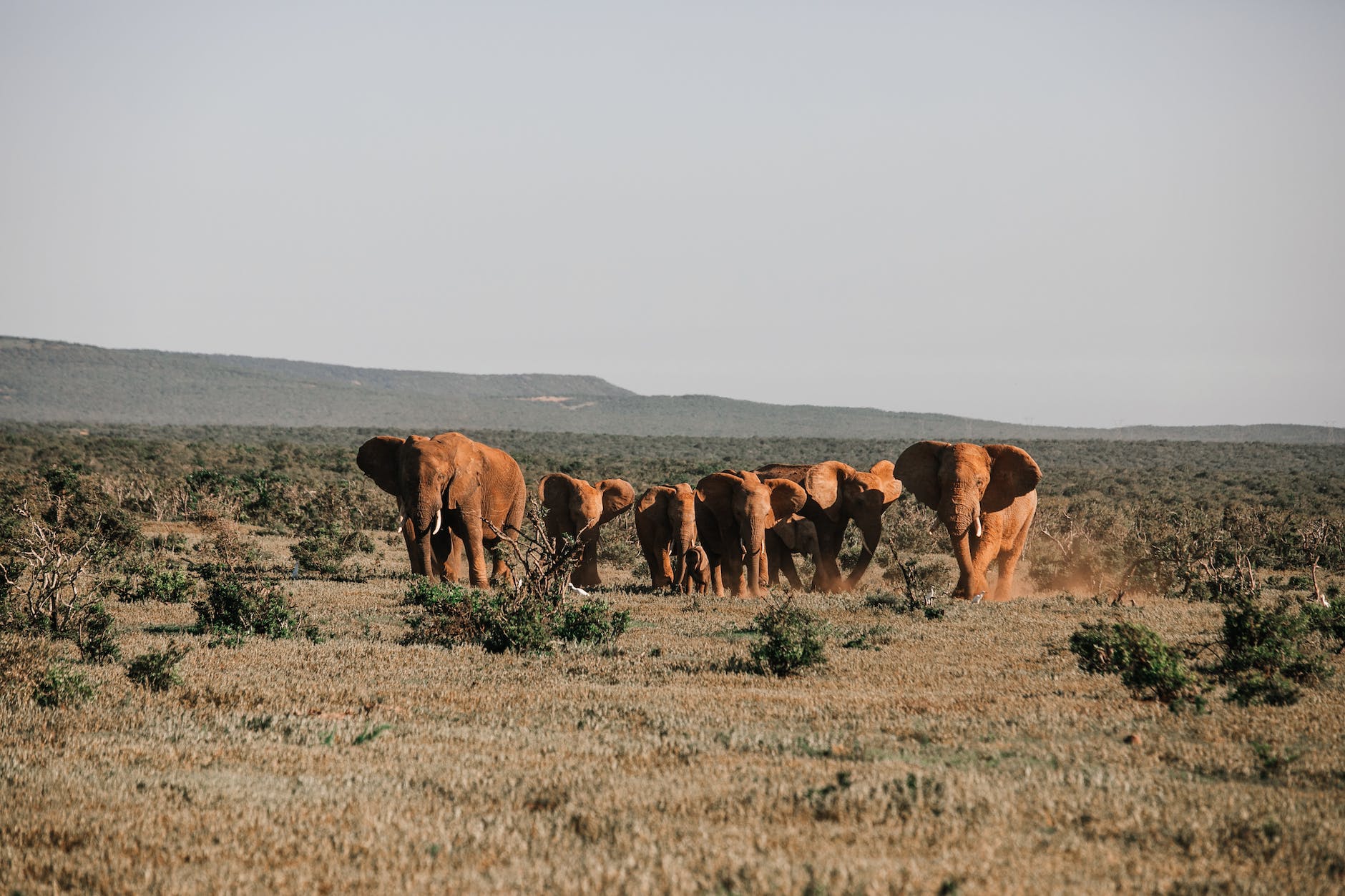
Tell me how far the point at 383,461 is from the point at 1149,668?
51.6ft

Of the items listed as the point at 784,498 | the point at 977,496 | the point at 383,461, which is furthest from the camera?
the point at 383,461

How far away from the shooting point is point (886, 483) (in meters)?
25.0

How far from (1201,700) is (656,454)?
86.0m

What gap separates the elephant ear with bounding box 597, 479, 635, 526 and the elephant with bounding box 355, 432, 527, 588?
2.07 meters

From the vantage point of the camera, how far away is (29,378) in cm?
16225

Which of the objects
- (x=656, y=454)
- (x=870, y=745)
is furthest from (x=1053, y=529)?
(x=656, y=454)

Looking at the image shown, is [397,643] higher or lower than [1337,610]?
lower

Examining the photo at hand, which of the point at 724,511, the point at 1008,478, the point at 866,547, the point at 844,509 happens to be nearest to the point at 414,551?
the point at 724,511

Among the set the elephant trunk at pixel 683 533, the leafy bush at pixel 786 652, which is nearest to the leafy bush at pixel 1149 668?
the leafy bush at pixel 786 652

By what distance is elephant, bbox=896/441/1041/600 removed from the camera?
1989cm

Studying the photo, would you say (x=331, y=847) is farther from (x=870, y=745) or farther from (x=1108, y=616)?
(x=1108, y=616)

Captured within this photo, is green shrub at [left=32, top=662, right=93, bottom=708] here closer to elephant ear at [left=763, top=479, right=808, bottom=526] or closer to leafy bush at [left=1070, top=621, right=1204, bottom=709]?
leafy bush at [left=1070, top=621, right=1204, bottom=709]

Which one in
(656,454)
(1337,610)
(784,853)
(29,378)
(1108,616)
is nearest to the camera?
(784,853)

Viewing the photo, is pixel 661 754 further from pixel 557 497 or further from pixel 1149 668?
pixel 557 497
